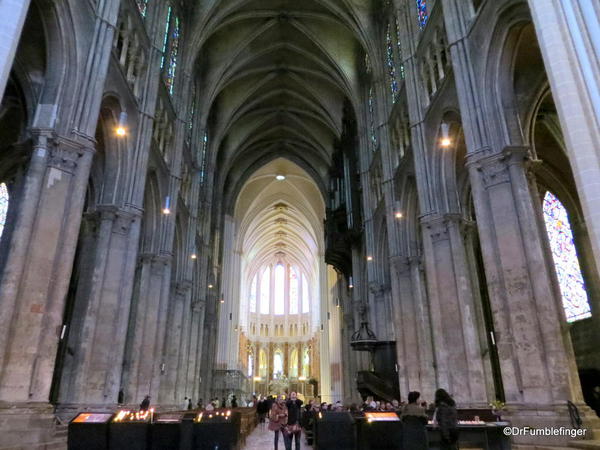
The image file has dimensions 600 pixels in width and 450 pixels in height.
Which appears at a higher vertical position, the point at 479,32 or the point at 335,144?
the point at 335,144

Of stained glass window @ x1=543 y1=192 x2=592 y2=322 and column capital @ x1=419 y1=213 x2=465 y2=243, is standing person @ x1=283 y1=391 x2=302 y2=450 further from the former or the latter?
stained glass window @ x1=543 y1=192 x2=592 y2=322

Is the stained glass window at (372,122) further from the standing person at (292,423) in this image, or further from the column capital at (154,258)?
the standing person at (292,423)

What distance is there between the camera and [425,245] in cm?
1412

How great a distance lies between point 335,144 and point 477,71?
22.6 metres

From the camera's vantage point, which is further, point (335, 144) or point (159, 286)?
point (335, 144)

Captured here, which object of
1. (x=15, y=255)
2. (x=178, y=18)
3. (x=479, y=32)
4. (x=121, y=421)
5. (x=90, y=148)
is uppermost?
(x=178, y=18)

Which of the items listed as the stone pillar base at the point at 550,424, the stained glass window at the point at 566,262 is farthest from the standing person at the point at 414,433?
the stained glass window at the point at 566,262

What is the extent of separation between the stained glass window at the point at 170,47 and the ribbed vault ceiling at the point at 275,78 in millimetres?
1500

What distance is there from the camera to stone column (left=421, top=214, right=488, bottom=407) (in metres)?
12.0

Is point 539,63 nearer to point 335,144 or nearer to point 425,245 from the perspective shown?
point 425,245

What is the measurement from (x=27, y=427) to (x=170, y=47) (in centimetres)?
1647

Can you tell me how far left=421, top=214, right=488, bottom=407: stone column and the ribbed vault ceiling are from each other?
45.2 ft

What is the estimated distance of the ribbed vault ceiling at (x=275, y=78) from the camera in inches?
1006

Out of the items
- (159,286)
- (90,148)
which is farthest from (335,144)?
(90,148)
